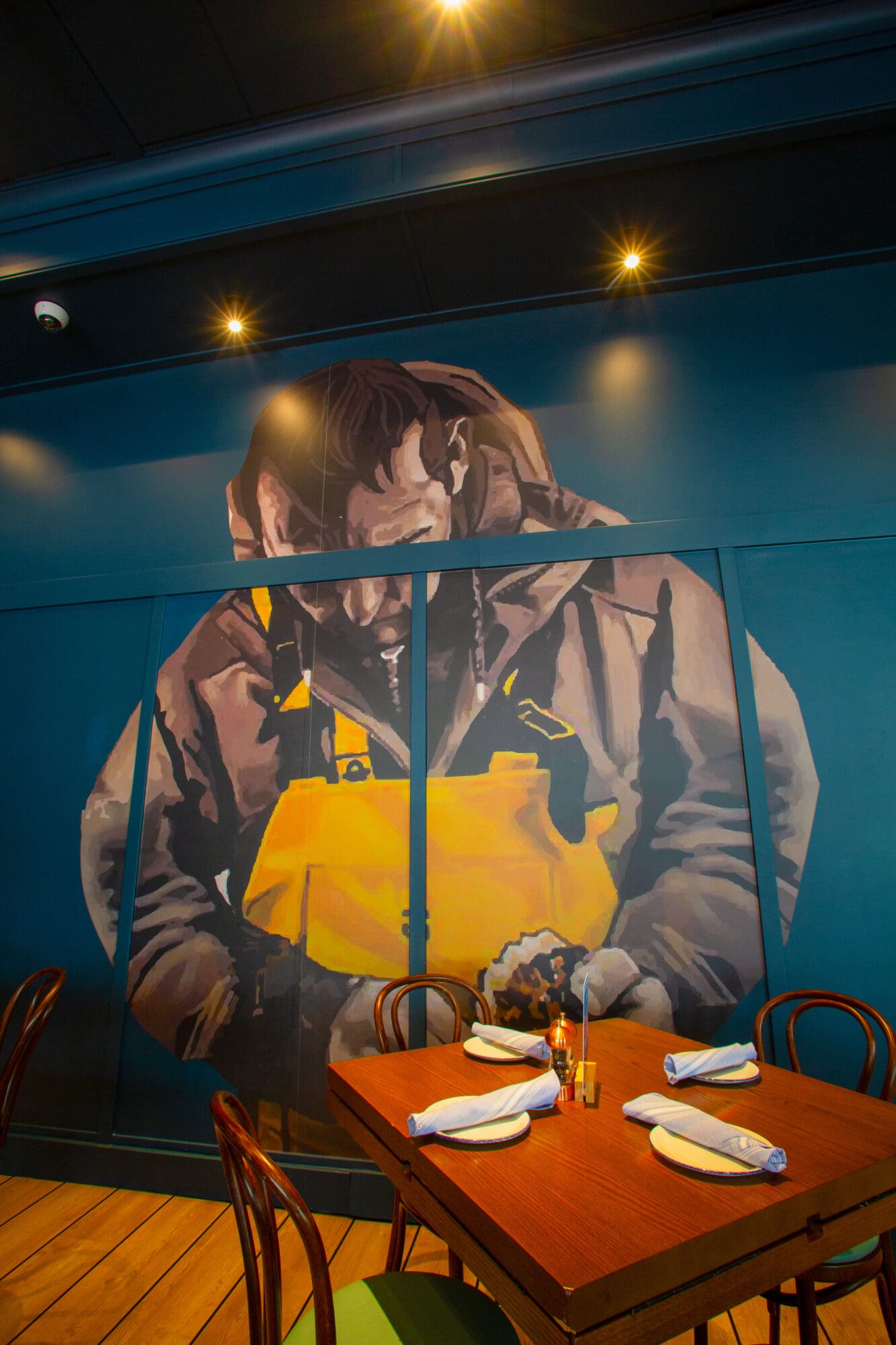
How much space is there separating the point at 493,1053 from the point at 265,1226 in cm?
88

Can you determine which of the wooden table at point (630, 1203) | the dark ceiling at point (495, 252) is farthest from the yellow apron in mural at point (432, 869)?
the dark ceiling at point (495, 252)

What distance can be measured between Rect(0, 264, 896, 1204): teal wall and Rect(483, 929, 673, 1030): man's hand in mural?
34 centimetres

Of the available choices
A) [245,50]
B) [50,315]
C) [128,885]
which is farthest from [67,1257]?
[245,50]

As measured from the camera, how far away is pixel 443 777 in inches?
100

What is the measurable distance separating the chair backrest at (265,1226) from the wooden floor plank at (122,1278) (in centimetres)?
114

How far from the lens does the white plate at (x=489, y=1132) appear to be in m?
1.17

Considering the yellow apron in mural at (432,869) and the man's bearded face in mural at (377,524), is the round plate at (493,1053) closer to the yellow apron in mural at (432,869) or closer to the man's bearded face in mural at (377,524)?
the yellow apron in mural at (432,869)

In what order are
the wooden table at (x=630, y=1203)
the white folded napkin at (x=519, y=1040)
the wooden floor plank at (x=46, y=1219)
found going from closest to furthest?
1. the wooden table at (x=630, y=1203)
2. the white folded napkin at (x=519, y=1040)
3. the wooden floor plank at (x=46, y=1219)

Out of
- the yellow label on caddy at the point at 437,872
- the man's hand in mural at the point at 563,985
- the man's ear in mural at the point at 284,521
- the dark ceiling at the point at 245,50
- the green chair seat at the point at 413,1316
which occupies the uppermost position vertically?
the dark ceiling at the point at 245,50

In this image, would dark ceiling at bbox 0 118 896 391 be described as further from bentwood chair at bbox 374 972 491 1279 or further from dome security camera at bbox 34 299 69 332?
bentwood chair at bbox 374 972 491 1279

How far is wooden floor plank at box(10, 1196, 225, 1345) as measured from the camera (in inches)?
67.3

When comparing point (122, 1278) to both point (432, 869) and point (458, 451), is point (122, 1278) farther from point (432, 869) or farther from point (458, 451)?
point (458, 451)

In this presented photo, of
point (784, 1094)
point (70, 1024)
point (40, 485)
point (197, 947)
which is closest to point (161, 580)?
point (40, 485)

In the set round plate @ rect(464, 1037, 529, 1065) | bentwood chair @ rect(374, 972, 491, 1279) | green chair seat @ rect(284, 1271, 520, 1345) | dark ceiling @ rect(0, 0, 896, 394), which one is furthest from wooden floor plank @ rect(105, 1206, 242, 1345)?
dark ceiling @ rect(0, 0, 896, 394)
